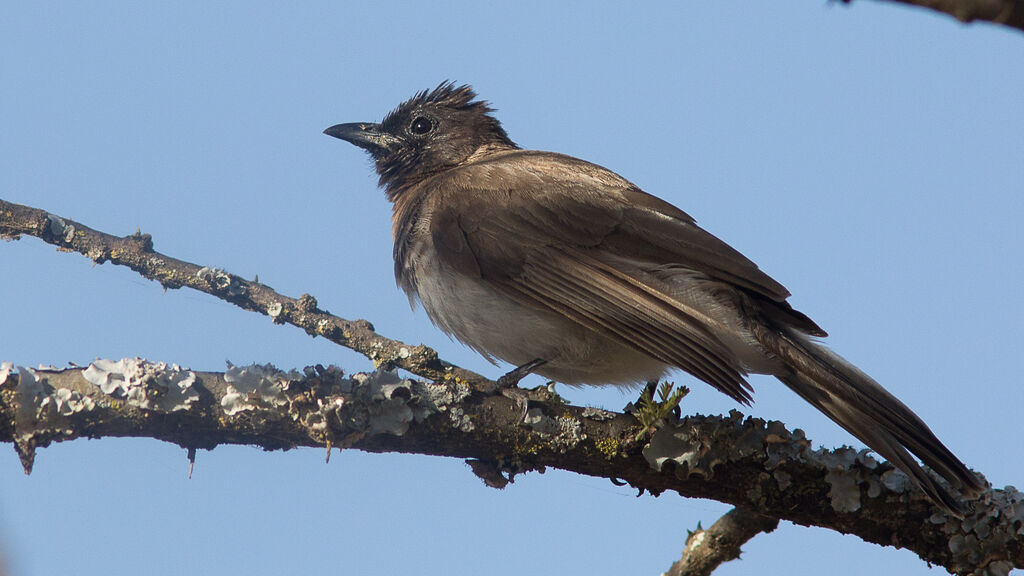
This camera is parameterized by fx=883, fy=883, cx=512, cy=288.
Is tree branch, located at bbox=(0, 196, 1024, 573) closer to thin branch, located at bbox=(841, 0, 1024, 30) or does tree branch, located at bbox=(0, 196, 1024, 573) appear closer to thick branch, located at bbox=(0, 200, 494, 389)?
thick branch, located at bbox=(0, 200, 494, 389)

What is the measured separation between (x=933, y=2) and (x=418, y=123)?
17.6ft

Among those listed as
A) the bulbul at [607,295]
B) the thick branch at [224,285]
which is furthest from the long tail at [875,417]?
the thick branch at [224,285]

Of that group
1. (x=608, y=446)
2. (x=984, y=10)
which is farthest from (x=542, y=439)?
(x=984, y=10)

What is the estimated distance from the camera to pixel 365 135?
6.36 m

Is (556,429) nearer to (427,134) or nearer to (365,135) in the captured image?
(427,134)

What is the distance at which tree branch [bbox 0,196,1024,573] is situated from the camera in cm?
312

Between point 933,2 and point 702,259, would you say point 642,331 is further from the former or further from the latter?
point 933,2

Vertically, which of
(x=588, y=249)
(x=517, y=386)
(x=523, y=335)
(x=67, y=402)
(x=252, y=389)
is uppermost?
(x=588, y=249)

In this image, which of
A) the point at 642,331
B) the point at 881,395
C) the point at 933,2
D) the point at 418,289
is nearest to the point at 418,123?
the point at 418,289

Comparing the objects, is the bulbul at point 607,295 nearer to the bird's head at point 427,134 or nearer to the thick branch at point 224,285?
the thick branch at point 224,285

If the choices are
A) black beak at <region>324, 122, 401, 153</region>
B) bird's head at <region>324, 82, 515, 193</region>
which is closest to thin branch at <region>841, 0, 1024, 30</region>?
bird's head at <region>324, 82, 515, 193</region>

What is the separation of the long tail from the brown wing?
0.29 m

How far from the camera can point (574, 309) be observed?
4098 mm

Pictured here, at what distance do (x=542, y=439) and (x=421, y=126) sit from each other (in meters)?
3.44
